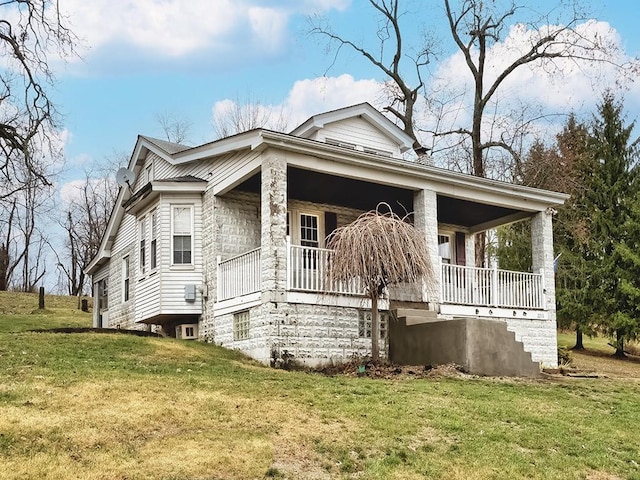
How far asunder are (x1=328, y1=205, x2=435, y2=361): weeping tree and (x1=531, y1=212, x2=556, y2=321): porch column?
607cm

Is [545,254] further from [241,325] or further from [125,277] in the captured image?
[125,277]

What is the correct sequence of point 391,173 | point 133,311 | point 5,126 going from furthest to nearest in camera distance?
1. point 5,126
2. point 133,311
3. point 391,173

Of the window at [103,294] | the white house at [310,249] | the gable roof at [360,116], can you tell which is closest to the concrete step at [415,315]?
the white house at [310,249]

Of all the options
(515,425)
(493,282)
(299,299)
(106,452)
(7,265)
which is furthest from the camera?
(7,265)

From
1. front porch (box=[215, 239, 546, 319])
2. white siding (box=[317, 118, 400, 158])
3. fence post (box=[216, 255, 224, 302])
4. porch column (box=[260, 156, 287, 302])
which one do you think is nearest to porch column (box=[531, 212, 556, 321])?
front porch (box=[215, 239, 546, 319])

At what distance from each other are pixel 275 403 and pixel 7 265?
151ft

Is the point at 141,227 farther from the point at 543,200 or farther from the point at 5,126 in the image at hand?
the point at 543,200

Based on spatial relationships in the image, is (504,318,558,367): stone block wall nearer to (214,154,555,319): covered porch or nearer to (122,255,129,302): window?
(214,154,555,319): covered porch

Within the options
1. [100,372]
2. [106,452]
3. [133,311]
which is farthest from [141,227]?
[106,452]

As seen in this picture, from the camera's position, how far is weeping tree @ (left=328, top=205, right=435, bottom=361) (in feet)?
49.2

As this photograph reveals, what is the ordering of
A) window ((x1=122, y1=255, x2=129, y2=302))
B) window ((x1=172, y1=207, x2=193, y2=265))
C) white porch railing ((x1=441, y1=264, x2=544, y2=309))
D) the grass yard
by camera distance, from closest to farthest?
the grass yard
white porch railing ((x1=441, y1=264, x2=544, y2=309))
window ((x1=172, y1=207, x2=193, y2=265))
window ((x1=122, y1=255, x2=129, y2=302))

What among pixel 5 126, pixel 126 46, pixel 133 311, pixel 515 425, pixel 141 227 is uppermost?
pixel 126 46

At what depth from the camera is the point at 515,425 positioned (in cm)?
1068

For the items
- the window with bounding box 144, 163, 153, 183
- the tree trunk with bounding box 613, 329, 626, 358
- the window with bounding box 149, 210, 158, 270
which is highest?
the window with bounding box 144, 163, 153, 183
